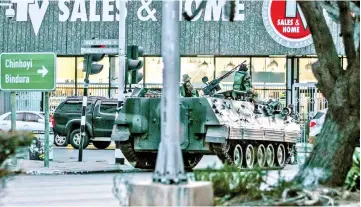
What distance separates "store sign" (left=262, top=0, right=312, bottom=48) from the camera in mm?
40094

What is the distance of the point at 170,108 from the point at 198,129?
11.5 m

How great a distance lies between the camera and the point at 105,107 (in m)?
34.7

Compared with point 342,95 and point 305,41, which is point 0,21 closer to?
point 305,41

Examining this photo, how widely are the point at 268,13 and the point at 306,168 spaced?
91.4ft

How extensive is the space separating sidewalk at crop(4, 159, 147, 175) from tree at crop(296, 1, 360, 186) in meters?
9.85

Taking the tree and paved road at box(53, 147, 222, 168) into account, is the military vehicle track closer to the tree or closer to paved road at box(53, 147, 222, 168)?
paved road at box(53, 147, 222, 168)

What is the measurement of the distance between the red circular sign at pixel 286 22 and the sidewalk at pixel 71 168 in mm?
16144

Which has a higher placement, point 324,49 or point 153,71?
point 153,71

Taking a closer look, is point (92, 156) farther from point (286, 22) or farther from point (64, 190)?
point (64, 190)

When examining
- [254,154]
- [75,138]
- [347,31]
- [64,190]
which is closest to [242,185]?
[347,31]

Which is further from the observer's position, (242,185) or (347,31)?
(347,31)

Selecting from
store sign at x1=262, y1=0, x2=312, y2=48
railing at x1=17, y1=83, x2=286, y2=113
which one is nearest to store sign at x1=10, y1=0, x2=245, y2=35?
store sign at x1=262, y1=0, x2=312, y2=48

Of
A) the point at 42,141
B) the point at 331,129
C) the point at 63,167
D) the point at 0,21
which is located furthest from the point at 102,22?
the point at 331,129

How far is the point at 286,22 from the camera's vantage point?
40250 mm
